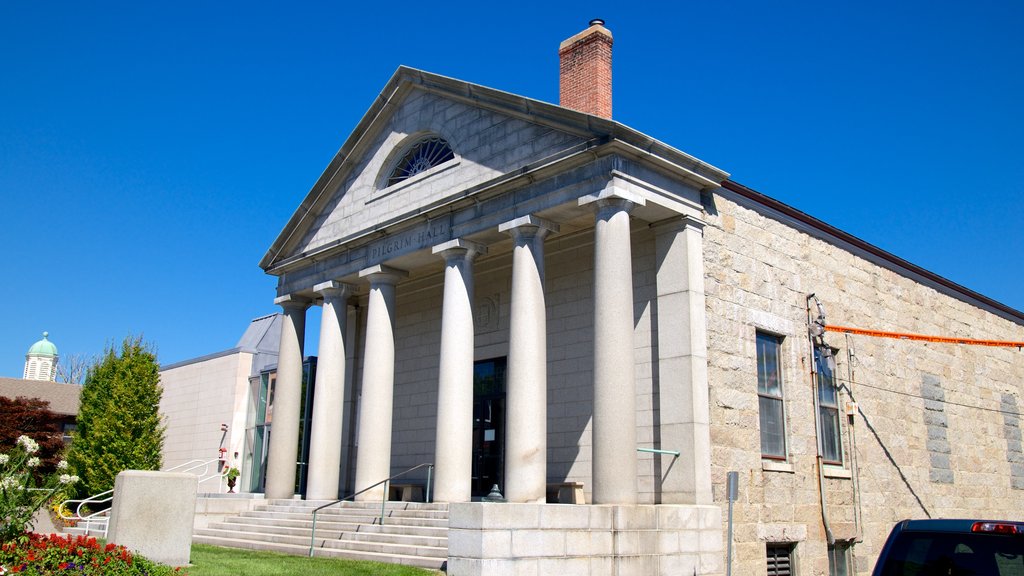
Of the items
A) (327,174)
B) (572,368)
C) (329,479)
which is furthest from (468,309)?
(327,174)

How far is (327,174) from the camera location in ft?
73.3

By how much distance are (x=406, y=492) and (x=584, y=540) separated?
6.80m

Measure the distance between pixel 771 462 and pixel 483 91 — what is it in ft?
30.2

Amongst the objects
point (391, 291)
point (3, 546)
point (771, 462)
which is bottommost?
point (3, 546)

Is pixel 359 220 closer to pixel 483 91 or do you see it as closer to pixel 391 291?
pixel 391 291

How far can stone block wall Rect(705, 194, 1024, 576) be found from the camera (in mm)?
15992

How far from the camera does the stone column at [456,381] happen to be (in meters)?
16.3

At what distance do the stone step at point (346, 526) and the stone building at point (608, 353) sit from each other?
1.10 meters

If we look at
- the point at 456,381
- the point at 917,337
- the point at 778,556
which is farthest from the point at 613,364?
the point at 917,337

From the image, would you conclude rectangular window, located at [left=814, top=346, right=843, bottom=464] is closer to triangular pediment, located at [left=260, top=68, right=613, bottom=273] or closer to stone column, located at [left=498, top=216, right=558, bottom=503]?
stone column, located at [left=498, top=216, right=558, bottom=503]

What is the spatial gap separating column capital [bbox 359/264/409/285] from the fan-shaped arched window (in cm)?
230

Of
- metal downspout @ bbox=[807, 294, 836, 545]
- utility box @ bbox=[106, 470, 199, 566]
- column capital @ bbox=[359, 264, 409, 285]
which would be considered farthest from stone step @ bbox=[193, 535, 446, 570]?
metal downspout @ bbox=[807, 294, 836, 545]

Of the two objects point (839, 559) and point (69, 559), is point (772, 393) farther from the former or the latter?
point (69, 559)

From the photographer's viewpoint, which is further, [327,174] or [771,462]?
[327,174]
